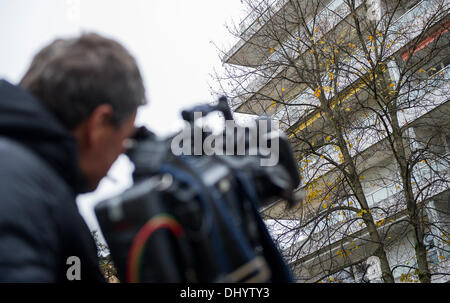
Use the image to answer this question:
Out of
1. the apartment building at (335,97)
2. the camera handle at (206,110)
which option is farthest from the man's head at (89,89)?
the apartment building at (335,97)

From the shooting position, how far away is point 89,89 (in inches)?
40.9

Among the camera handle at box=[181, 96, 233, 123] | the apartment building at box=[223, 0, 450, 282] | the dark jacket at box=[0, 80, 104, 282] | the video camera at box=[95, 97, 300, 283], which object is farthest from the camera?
the apartment building at box=[223, 0, 450, 282]

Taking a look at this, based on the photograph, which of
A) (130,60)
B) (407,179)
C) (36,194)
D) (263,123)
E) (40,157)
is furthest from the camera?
(407,179)

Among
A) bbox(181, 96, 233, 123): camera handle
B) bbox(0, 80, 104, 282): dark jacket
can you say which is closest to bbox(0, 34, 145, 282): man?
bbox(0, 80, 104, 282): dark jacket

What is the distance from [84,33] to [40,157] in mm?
345

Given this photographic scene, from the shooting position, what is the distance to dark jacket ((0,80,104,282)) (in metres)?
0.83

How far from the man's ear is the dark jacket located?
0.20 feet

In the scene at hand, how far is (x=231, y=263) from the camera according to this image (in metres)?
1.01

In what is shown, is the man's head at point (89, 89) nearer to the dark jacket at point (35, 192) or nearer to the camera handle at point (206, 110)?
the dark jacket at point (35, 192)

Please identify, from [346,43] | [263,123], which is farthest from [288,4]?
[263,123]

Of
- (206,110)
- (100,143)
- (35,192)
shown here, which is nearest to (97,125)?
(100,143)

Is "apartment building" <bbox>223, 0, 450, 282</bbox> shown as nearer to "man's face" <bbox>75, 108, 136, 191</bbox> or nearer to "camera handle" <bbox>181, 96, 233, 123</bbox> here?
"camera handle" <bbox>181, 96, 233, 123</bbox>

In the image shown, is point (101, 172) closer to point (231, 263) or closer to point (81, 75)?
point (81, 75)

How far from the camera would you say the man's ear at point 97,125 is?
1059 mm
